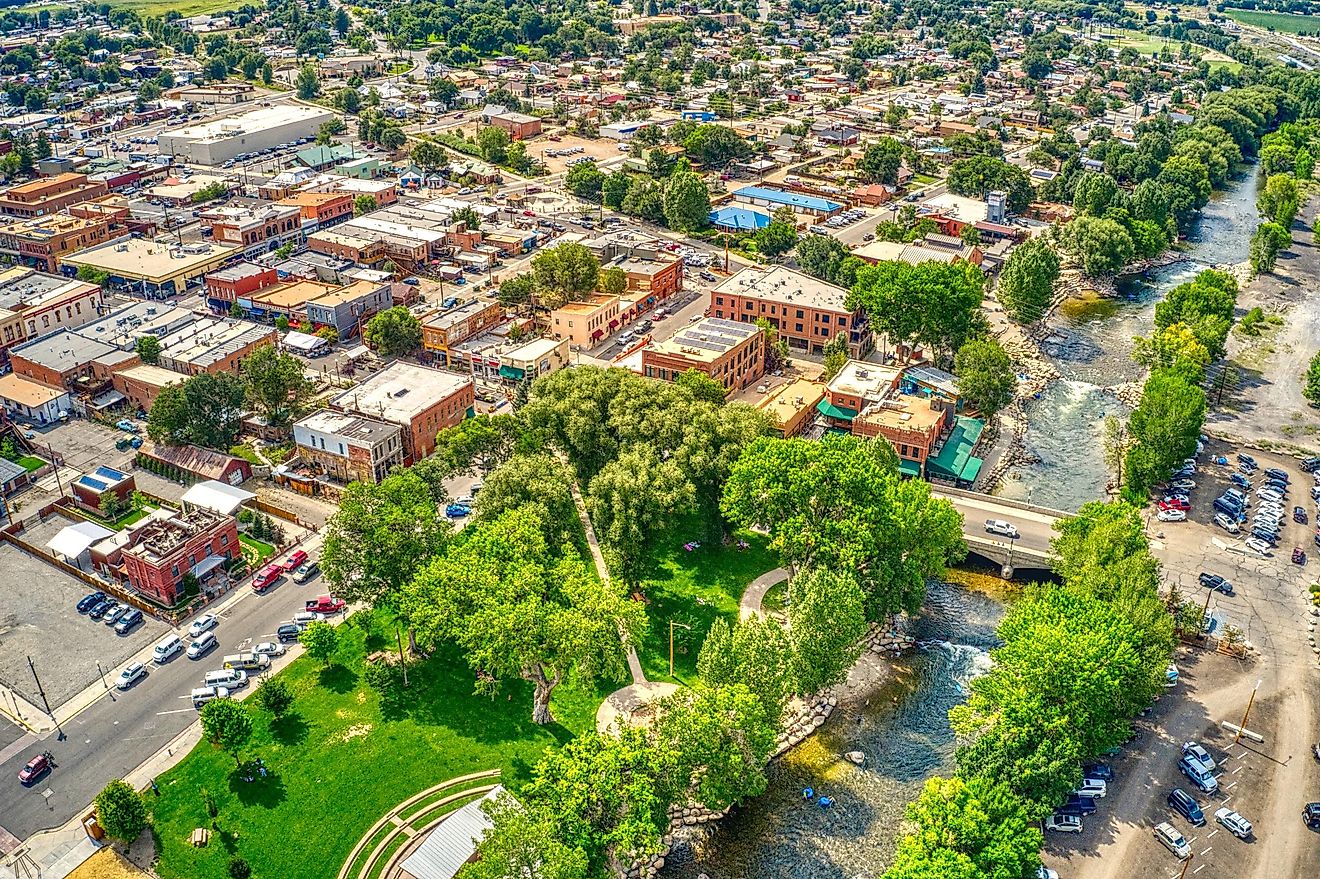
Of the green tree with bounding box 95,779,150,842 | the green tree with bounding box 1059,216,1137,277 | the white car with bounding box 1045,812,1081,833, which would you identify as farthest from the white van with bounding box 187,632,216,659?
the green tree with bounding box 1059,216,1137,277

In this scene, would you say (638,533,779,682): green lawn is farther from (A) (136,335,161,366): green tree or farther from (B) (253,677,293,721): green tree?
(A) (136,335,161,366): green tree

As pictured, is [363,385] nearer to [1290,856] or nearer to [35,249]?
[35,249]

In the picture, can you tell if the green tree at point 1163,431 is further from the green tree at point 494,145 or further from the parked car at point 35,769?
the green tree at point 494,145

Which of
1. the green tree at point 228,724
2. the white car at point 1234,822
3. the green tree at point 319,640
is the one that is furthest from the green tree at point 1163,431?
the green tree at point 228,724

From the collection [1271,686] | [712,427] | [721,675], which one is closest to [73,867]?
[721,675]

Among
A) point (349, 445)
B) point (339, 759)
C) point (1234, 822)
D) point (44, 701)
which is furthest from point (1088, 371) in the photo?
point (44, 701)

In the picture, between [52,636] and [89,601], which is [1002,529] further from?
[52,636]
